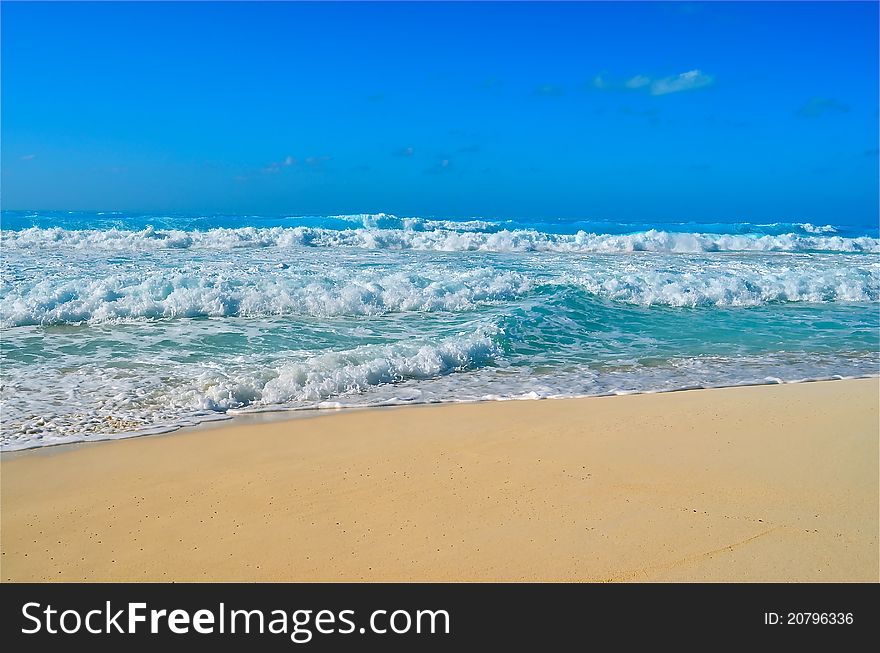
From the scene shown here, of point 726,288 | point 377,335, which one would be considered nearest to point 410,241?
point 726,288

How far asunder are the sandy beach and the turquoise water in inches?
32.5

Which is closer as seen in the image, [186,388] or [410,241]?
[186,388]

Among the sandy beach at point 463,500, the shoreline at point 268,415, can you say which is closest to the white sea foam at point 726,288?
the shoreline at point 268,415

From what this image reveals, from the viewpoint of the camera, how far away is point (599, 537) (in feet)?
10.3

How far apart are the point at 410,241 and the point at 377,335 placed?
18.2m

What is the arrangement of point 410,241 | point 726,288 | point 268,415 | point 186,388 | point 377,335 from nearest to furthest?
point 268,415 → point 186,388 → point 377,335 → point 726,288 → point 410,241

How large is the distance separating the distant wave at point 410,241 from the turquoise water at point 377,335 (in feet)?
20.1

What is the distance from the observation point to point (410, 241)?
26203mm

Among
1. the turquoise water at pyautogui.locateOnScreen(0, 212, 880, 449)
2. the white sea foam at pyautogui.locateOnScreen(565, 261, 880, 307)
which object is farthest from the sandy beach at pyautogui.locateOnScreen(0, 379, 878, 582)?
the white sea foam at pyautogui.locateOnScreen(565, 261, 880, 307)

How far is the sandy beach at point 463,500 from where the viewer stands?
9.59ft

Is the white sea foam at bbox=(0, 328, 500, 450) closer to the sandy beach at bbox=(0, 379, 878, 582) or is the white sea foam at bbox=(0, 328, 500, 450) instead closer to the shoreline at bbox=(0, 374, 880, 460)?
the shoreline at bbox=(0, 374, 880, 460)

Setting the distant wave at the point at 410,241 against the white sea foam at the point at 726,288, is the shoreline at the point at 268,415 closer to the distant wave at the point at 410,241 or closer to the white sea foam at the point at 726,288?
the white sea foam at the point at 726,288

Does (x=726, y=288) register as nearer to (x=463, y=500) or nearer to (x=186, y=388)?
(x=186, y=388)
